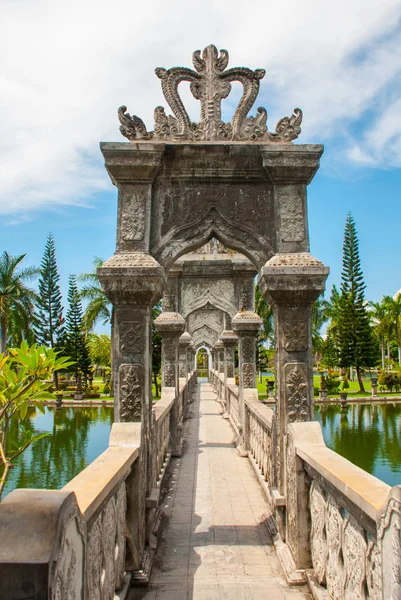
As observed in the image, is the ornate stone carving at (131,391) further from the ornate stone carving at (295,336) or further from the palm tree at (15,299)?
the palm tree at (15,299)

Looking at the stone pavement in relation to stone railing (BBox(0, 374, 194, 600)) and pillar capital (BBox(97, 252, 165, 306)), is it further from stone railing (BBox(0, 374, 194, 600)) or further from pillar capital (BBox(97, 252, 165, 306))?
pillar capital (BBox(97, 252, 165, 306))

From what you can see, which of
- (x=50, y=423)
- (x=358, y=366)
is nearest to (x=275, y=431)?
(x=50, y=423)

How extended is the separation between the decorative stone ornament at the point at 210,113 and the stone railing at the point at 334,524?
2791mm

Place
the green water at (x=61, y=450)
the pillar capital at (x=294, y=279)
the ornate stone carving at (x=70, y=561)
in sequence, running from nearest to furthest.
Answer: the ornate stone carving at (x=70, y=561)
the pillar capital at (x=294, y=279)
the green water at (x=61, y=450)

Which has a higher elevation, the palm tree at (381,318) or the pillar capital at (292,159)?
the palm tree at (381,318)

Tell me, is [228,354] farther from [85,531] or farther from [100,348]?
[100,348]

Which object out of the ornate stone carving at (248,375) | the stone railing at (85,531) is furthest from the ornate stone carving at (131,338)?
the ornate stone carving at (248,375)

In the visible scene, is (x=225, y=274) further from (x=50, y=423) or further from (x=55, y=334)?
(x=55, y=334)

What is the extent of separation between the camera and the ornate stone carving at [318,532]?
3301 mm

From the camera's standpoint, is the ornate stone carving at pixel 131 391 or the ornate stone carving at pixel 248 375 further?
the ornate stone carving at pixel 248 375

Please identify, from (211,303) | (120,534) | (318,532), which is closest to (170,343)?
(211,303)

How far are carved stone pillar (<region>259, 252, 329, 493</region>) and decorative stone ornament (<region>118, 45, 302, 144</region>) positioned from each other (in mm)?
1287

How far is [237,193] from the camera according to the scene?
4.82 meters

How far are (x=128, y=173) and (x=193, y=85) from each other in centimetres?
120
